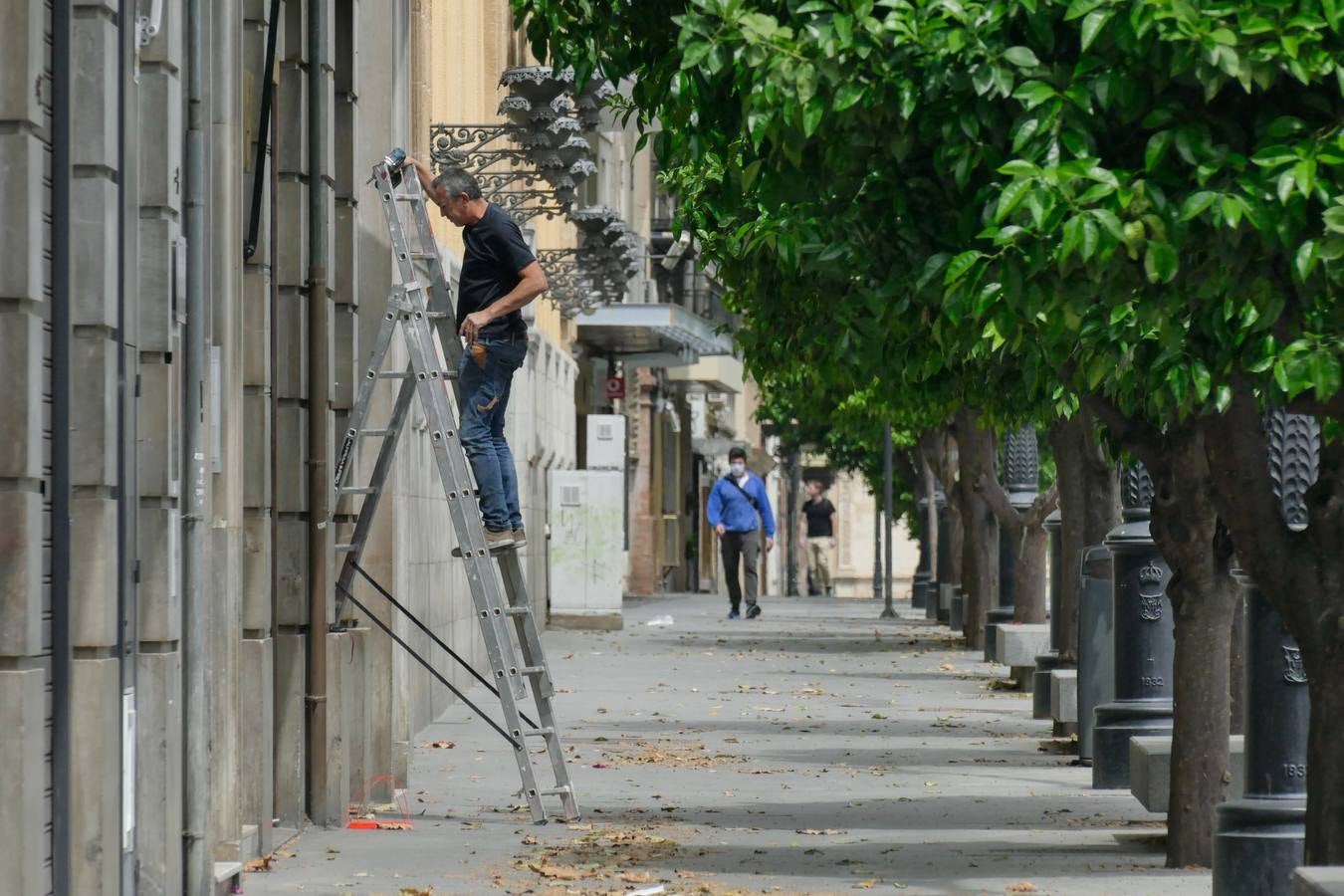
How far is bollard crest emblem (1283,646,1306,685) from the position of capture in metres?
8.92

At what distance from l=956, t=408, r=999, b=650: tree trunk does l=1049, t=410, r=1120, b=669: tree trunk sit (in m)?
7.31

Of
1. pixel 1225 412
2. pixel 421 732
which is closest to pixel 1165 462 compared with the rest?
pixel 1225 412

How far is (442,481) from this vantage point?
11.3 meters

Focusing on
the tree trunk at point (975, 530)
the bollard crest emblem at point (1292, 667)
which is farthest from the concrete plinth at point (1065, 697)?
the tree trunk at point (975, 530)

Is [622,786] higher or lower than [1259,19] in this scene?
lower

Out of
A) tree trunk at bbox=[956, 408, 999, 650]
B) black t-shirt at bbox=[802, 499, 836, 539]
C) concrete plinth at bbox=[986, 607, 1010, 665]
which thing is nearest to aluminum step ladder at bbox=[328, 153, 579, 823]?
concrete plinth at bbox=[986, 607, 1010, 665]

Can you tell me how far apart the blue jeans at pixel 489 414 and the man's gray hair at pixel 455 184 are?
0.68m

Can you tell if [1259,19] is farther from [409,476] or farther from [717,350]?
[717,350]

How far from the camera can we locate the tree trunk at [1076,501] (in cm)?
1803

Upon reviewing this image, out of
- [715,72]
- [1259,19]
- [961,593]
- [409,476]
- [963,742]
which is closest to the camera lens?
[1259,19]

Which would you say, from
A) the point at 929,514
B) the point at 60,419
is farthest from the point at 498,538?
the point at 929,514

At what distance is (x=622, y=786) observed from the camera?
13.4m

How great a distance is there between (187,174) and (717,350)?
127 feet

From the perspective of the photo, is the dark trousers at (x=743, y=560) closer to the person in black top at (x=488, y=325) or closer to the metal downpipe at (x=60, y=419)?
the person in black top at (x=488, y=325)
